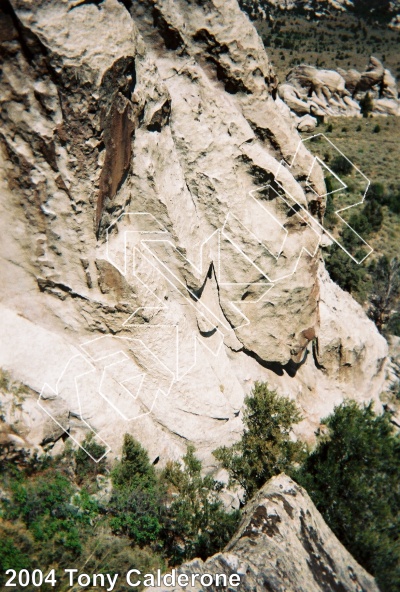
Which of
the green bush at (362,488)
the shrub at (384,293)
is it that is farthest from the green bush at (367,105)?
the green bush at (362,488)

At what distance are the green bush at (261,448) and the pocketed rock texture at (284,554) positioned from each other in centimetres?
186

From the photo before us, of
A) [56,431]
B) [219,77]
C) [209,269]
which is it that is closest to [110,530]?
[56,431]

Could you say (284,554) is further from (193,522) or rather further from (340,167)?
(340,167)

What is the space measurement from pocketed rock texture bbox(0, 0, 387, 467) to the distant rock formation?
30873mm

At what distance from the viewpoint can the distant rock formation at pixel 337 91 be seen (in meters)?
41.5

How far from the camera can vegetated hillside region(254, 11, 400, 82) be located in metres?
55.6

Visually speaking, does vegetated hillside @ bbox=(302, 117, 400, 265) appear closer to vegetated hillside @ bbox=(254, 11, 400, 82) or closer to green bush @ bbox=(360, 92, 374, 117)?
green bush @ bbox=(360, 92, 374, 117)

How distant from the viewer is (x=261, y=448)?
33.5ft

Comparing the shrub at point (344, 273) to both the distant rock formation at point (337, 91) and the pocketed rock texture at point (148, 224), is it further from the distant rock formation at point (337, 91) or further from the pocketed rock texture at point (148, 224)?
the distant rock formation at point (337, 91)

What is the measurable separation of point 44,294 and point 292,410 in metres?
6.07

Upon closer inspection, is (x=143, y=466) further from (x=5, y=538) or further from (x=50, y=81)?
(x=50, y=81)

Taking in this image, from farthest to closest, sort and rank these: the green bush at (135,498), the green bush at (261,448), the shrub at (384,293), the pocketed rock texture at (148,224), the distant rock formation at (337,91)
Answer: the distant rock formation at (337,91) → the shrub at (384,293) → the green bush at (261,448) → the green bush at (135,498) → the pocketed rock texture at (148,224)

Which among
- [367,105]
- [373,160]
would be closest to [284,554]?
[373,160]

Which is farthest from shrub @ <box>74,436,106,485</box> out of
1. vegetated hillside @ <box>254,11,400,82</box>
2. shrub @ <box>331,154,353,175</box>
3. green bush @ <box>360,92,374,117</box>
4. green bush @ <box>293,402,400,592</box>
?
vegetated hillside @ <box>254,11,400,82</box>
